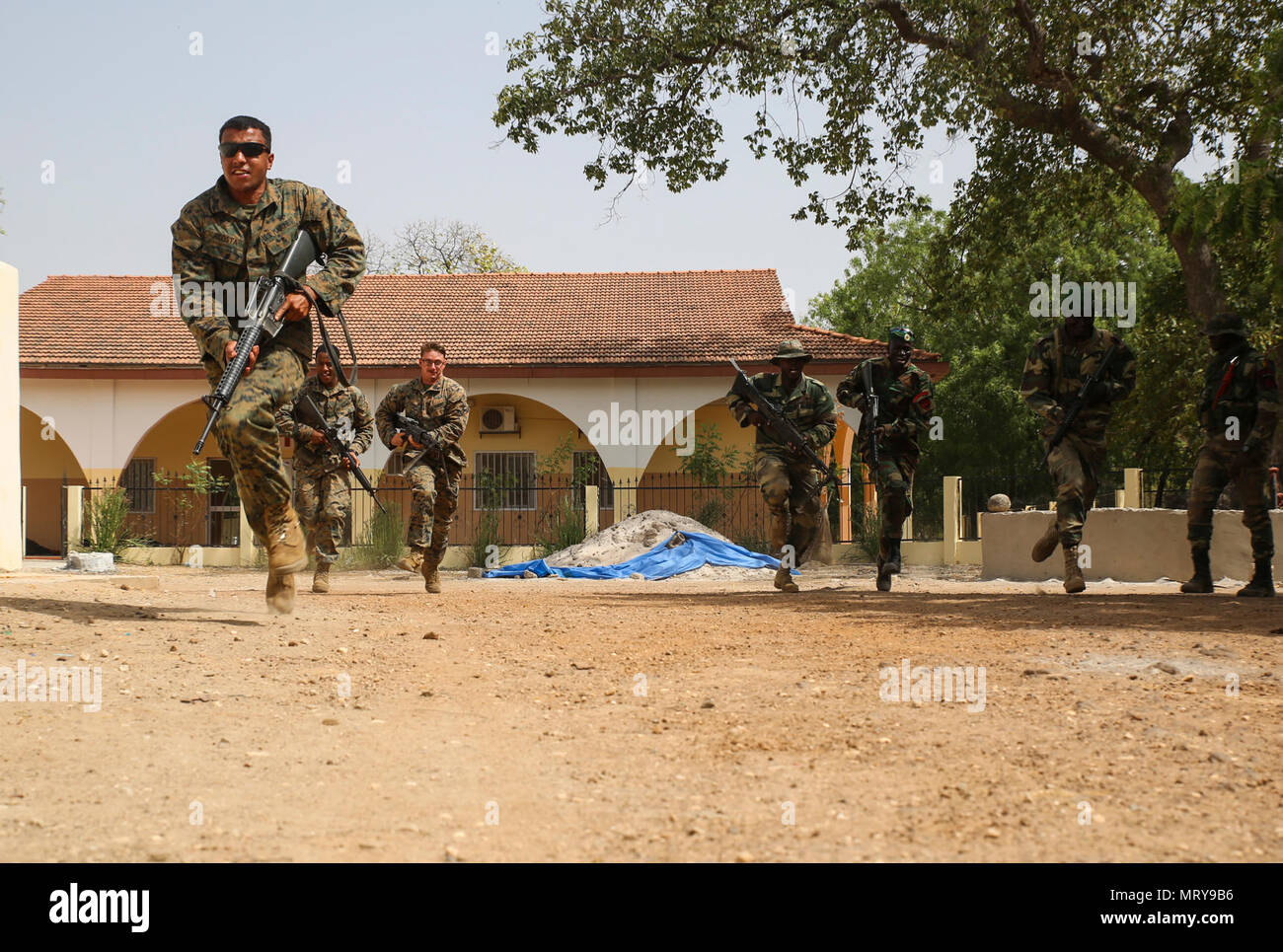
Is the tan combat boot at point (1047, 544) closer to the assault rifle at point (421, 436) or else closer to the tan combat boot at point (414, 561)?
the assault rifle at point (421, 436)

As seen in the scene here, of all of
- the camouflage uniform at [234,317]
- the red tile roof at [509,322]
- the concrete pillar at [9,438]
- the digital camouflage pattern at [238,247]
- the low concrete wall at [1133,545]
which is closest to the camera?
the camouflage uniform at [234,317]

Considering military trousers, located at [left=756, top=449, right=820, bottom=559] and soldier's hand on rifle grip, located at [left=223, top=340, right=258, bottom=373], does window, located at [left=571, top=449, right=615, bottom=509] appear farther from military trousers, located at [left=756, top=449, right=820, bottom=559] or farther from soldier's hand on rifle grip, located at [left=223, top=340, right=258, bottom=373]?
soldier's hand on rifle grip, located at [left=223, top=340, right=258, bottom=373]

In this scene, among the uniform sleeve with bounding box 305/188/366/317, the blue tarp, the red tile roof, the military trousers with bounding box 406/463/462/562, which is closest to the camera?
the uniform sleeve with bounding box 305/188/366/317

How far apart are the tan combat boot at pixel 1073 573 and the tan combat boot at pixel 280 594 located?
5723mm

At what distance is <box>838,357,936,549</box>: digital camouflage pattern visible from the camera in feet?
33.6

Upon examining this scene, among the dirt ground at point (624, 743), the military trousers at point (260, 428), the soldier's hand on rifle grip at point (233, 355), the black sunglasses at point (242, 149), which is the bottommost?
the dirt ground at point (624, 743)

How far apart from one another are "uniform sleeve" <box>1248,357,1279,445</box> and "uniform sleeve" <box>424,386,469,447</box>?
6056mm

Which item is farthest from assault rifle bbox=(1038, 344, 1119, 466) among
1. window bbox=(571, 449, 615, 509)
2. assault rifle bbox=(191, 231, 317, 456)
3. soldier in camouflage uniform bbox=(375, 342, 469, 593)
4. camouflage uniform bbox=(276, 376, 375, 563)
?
window bbox=(571, 449, 615, 509)

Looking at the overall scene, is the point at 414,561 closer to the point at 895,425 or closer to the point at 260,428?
the point at 895,425

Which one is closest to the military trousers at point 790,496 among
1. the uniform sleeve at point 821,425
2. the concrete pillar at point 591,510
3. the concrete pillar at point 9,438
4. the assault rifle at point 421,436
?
the uniform sleeve at point 821,425

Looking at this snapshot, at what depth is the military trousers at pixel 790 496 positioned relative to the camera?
10.0 meters

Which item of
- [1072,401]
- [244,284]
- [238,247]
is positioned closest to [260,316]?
[244,284]

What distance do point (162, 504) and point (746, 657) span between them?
20802 millimetres

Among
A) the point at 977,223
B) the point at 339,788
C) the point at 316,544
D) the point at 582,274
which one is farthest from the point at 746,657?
the point at 582,274
